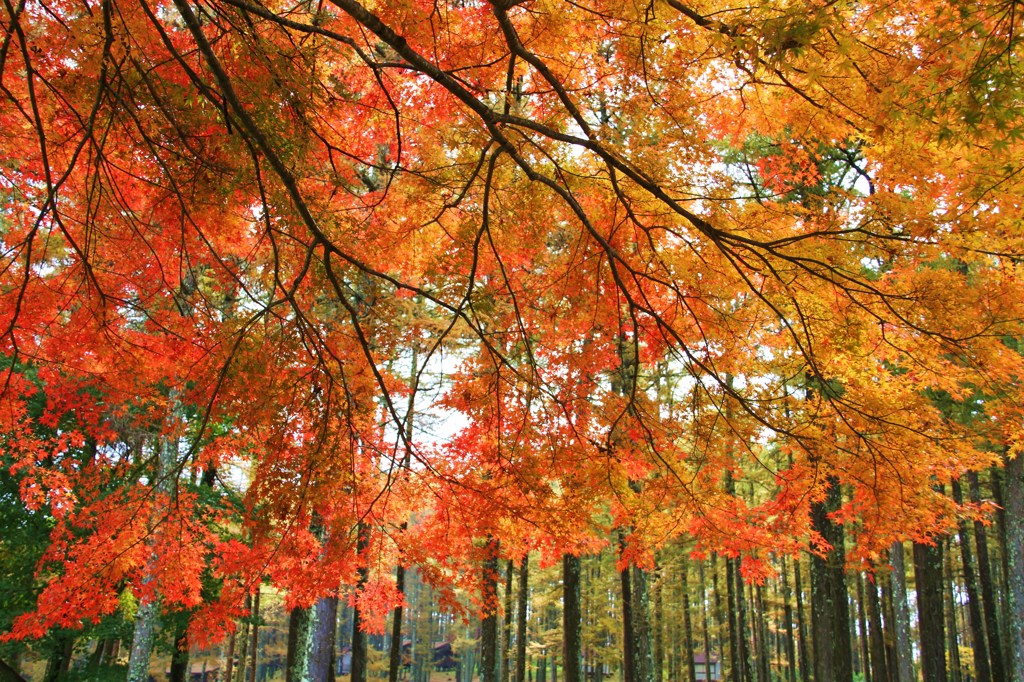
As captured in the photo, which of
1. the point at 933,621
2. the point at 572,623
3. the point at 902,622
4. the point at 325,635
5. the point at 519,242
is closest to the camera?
the point at 519,242

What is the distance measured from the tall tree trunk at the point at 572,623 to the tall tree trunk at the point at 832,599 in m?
4.39

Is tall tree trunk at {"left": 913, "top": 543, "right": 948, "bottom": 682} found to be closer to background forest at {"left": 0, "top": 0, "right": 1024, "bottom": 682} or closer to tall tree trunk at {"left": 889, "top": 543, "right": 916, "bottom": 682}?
tall tree trunk at {"left": 889, "top": 543, "right": 916, "bottom": 682}

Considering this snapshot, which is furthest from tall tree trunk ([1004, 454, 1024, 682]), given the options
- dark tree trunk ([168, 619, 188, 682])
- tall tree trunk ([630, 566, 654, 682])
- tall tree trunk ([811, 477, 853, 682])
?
dark tree trunk ([168, 619, 188, 682])

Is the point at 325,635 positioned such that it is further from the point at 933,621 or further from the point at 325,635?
the point at 933,621

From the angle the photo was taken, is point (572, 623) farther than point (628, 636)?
No

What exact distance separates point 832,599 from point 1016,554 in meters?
3.10

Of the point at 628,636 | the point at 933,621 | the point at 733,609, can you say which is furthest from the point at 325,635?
the point at 733,609

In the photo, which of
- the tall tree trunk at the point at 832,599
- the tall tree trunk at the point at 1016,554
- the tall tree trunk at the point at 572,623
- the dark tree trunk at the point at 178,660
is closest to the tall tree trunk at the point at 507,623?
the tall tree trunk at the point at 572,623

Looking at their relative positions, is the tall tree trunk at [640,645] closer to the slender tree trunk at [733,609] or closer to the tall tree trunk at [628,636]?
the tall tree trunk at [628,636]

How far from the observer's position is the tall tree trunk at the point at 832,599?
10.3m

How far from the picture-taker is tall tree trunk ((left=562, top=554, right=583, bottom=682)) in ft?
33.1

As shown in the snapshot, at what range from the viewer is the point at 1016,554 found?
10.1m

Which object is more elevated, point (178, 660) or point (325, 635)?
point (325, 635)

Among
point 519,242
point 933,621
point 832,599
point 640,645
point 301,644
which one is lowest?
point 640,645
